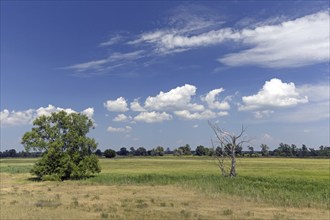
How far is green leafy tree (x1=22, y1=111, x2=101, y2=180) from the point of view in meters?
50.5

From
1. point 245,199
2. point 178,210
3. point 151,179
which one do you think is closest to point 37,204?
point 178,210

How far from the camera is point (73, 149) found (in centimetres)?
5281

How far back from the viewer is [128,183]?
41.3m

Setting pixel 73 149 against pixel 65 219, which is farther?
pixel 73 149

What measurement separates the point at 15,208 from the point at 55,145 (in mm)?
30347

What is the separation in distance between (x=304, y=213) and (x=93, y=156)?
37221 mm

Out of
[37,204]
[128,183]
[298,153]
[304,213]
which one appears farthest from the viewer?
[298,153]

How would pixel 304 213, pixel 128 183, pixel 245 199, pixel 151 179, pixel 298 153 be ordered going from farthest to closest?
1. pixel 298 153
2. pixel 151 179
3. pixel 128 183
4. pixel 245 199
5. pixel 304 213

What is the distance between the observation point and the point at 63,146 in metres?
52.1

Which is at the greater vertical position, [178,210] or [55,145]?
[55,145]

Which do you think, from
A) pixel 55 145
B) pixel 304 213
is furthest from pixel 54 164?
pixel 304 213

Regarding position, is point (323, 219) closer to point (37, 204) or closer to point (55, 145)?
point (37, 204)

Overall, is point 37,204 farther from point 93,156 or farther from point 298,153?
point 298,153

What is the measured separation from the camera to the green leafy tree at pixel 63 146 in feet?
166
